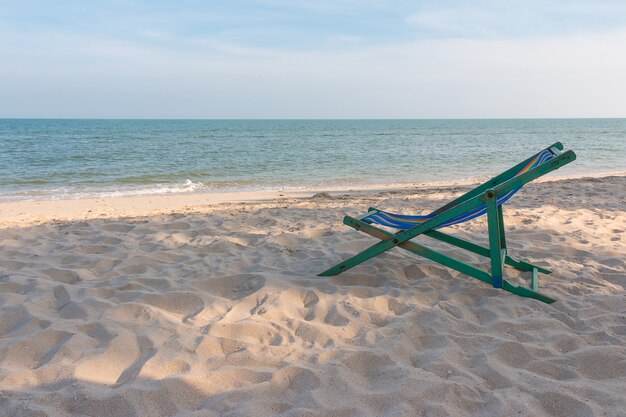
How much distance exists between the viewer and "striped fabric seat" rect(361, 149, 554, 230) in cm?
340

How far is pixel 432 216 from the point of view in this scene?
3.75 metres

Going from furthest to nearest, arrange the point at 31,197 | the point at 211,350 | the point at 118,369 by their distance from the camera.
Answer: the point at 31,197, the point at 211,350, the point at 118,369

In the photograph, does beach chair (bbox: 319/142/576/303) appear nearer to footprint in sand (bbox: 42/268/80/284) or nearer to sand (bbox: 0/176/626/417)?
sand (bbox: 0/176/626/417)

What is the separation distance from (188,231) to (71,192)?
782 centimetres

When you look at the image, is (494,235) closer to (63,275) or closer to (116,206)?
(63,275)

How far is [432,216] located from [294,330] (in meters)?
1.44

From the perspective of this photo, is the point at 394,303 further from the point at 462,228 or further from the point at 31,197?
the point at 31,197

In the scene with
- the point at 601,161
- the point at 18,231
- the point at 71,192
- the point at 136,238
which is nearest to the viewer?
the point at 136,238

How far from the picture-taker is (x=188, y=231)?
5.26m

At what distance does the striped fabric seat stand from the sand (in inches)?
16.2

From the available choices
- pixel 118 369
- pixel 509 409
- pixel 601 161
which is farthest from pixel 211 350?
pixel 601 161

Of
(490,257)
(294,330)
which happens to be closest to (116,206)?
(294,330)

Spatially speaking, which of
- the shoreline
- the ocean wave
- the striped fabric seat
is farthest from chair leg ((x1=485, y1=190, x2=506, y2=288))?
the ocean wave

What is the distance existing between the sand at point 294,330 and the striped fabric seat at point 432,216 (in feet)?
1.35
